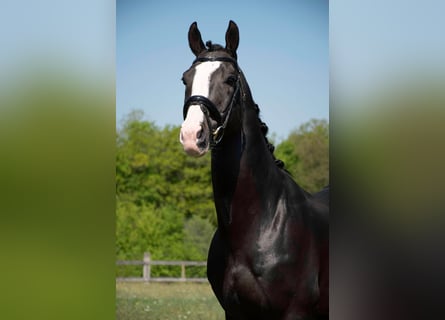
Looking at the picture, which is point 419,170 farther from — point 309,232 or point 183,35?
point 183,35

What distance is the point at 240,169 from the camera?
158 inches

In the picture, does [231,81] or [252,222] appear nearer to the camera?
[231,81]

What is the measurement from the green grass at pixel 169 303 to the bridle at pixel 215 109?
3.10 m

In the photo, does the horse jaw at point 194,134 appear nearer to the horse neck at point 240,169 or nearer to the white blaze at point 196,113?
the white blaze at point 196,113

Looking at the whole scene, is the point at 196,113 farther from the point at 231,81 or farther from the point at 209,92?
the point at 231,81

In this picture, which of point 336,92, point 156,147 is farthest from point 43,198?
point 156,147

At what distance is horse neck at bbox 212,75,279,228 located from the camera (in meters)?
3.99

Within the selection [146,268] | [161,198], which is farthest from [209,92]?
Result: [161,198]

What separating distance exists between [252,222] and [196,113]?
1047 millimetres

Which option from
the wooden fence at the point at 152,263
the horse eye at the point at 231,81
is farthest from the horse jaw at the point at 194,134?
the wooden fence at the point at 152,263

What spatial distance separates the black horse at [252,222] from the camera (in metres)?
3.85

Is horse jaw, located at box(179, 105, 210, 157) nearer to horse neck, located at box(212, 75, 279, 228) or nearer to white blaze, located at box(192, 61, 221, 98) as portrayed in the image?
white blaze, located at box(192, 61, 221, 98)

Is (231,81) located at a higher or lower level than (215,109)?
higher

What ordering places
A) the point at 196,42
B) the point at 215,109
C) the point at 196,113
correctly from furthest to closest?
the point at 196,42, the point at 215,109, the point at 196,113
